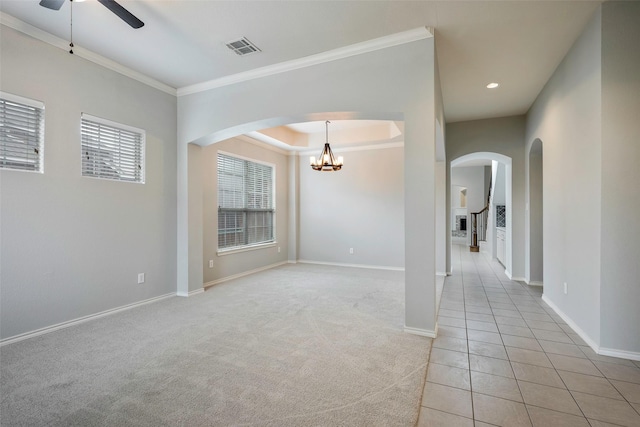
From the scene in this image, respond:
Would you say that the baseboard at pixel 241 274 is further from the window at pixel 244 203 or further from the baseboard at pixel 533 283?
the baseboard at pixel 533 283

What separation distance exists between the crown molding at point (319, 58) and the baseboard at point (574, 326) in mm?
3262

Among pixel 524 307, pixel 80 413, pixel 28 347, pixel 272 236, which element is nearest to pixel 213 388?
pixel 80 413

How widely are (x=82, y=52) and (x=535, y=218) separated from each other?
6792mm

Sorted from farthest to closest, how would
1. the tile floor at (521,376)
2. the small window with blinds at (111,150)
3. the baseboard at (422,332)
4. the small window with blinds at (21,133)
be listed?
the small window with blinds at (111,150), the baseboard at (422,332), the small window with blinds at (21,133), the tile floor at (521,376)

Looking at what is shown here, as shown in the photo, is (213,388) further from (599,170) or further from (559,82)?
(559,82)

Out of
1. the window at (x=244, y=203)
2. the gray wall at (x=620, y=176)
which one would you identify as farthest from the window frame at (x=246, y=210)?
the gray wall at (x=620, y=176)

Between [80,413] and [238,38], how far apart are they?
3350mm

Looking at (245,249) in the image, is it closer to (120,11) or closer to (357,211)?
(357,211)

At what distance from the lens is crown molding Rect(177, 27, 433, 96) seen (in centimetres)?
293

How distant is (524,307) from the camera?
383 cm

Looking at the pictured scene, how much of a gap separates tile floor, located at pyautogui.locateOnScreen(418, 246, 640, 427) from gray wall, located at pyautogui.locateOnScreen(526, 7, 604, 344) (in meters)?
0.33

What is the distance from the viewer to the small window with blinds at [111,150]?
3.36 m

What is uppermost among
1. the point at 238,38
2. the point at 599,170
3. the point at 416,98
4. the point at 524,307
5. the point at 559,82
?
the point at 238,38

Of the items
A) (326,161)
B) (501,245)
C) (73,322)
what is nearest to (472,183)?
(501,245)
